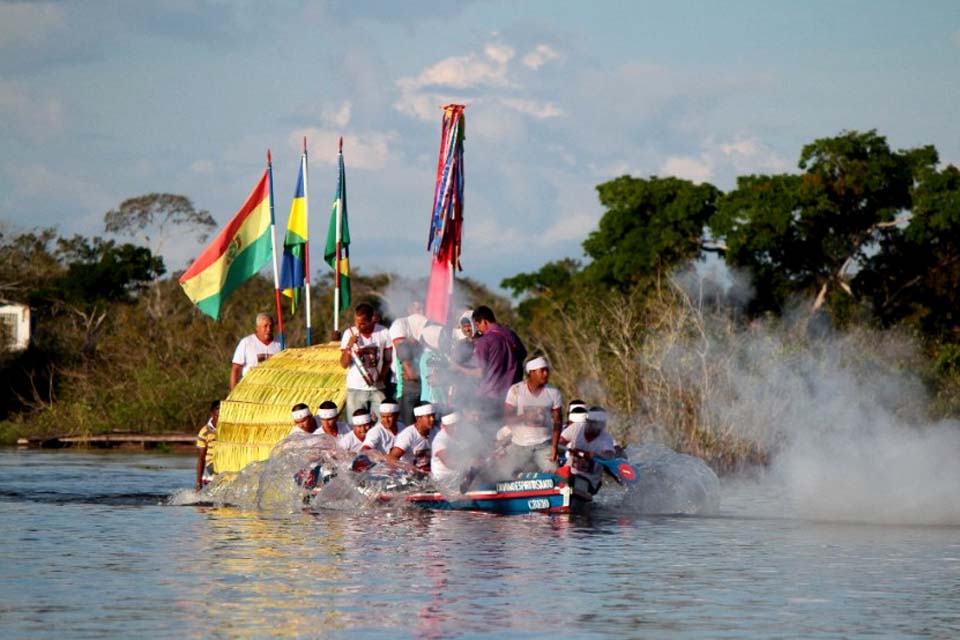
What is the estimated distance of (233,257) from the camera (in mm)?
23547

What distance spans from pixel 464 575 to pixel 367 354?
6.81 metres

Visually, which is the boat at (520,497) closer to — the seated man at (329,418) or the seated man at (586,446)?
the seated man at (586,446)

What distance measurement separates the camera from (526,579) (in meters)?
12.9

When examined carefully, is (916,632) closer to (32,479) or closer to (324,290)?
(32,479)

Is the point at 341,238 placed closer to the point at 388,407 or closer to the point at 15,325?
the point at 388,407

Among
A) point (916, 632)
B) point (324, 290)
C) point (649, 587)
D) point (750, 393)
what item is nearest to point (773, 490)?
point (750, 393)

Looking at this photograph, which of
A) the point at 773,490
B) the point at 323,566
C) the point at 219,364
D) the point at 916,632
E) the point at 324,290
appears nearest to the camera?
the point at 916,632

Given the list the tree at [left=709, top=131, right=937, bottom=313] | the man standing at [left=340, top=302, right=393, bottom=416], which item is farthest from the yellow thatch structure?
the tree at [left=709, top=131, right=937, bottom=313]

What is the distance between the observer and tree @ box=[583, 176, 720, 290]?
139 ft

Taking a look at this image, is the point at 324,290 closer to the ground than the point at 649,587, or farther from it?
farther from it

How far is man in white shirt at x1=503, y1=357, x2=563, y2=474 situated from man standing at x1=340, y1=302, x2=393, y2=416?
76.6 inches

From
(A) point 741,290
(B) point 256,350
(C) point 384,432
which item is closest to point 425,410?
(C) point 384,432

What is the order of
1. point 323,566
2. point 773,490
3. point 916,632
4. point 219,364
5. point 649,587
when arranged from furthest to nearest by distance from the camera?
point 219,364
point 773,490
point 323,566
point 649,587
point 916,632

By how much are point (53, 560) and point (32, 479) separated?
12286 mm
